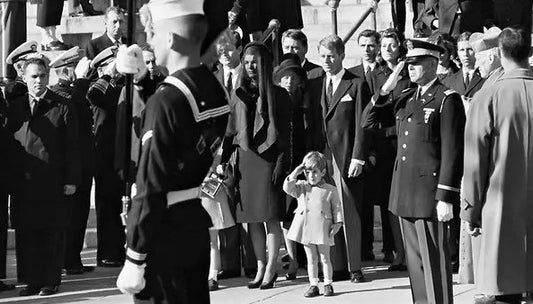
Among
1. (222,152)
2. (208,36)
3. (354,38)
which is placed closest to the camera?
(208,36)

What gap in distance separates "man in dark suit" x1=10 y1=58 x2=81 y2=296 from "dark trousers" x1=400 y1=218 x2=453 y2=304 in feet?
12.5

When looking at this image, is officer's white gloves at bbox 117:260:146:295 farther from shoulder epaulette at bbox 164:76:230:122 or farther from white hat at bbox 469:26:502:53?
white hat at bbox 469:26:502:53

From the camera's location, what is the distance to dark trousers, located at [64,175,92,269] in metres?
13.3

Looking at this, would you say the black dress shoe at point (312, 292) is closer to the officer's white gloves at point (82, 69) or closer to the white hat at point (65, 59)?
the officer's white gloves at point (82, 69)

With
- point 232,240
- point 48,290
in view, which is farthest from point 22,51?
point 232,240

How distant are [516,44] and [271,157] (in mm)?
3462

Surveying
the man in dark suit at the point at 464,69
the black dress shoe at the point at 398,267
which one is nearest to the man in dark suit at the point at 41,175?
the black dress shoe at the point at 398,267

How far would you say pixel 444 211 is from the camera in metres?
9.17

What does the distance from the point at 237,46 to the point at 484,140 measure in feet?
15.7

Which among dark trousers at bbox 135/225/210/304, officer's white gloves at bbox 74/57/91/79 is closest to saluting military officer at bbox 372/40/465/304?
dark trousers at bbox 135/225/210/304

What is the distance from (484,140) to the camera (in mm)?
8930

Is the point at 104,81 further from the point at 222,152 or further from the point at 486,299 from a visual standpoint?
the point at 486,299

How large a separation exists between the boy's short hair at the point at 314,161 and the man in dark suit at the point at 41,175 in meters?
2.23

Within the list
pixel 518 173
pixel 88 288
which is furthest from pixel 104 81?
pixel 518 173
